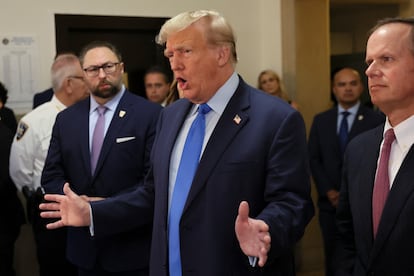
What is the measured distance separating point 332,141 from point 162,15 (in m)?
1.80

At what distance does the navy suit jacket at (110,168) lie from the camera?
2516mm

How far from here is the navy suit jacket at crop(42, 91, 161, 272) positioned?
252 centimetres

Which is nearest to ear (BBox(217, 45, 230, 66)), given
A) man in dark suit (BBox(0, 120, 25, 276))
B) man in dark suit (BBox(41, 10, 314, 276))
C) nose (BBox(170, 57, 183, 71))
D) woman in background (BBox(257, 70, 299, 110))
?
man in dark suit (BBox(41, 10, 314, 276))

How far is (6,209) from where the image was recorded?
3449 mm

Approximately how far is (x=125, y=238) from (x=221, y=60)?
1012mm

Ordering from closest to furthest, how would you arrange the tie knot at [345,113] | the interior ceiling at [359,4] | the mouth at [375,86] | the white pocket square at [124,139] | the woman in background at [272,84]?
the mouth at [375,86], the white pocket square at [124,139], the tie knot at [345,113], the woman in background at [272,84], the interior ceiling at [359,4]

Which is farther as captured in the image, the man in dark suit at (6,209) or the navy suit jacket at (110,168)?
the man in dark suit at (6,209)

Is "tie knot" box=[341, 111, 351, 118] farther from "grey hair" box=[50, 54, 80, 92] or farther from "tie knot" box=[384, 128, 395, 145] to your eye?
"tie knot" box=[384, 128, 395, 145]

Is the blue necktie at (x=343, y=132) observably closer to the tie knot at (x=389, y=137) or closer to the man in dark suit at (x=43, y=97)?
the man in dark suit at (x=43, y=97)

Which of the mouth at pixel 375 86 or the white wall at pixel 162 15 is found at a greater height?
the white wall at pixel 162 15

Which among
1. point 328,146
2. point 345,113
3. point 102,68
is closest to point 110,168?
point 102,68

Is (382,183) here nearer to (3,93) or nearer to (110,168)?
(110,168)

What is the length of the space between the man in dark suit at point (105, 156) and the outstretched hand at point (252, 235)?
0.96 meters

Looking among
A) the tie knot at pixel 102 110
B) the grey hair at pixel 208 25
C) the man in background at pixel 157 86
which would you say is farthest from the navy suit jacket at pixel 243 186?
the man in background at pixel 157 86
